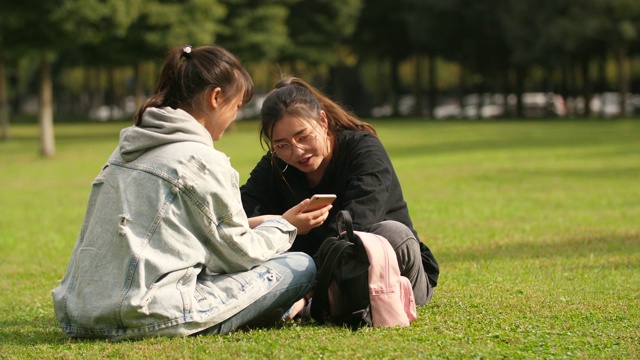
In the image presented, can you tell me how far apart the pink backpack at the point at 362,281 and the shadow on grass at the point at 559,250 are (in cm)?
325

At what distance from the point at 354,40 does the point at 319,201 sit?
58777 millimetres

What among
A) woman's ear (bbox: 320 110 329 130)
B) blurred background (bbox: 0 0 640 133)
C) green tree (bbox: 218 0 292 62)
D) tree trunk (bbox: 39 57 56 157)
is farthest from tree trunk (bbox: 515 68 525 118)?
woman's ear (bbox: 320 110 329 130)

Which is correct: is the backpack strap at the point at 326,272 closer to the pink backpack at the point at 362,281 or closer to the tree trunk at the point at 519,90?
the pink backpack at the point at 362,281

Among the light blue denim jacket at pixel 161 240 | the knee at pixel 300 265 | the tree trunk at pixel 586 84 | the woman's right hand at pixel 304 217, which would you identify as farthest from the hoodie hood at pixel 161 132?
the tree trunk at pixel 586 84

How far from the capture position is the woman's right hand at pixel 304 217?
5.51m

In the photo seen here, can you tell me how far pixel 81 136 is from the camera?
4219 cm

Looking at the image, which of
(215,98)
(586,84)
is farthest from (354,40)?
(215,98)

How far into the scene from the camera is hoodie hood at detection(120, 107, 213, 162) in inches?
199

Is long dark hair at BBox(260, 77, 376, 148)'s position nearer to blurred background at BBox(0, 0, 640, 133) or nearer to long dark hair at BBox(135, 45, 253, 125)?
long dark hair at BBox(135, 45, 253, 125)

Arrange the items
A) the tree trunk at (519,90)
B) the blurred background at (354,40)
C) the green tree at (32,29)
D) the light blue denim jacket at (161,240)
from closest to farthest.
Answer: the light blue denim jacket at (161,240) < the green tree at (32,29) < the blurred background at (354,40) < the tree trunk at (519,90)

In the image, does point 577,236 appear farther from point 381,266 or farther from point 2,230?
point 2,230

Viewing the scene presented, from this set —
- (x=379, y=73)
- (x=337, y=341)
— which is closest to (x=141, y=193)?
(x=337, y=341)

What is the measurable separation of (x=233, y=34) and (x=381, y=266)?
129 ft

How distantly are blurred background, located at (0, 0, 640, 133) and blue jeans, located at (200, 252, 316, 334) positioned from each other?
74.5 feet
